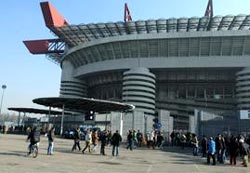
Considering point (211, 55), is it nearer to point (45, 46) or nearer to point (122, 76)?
point (122, 76)

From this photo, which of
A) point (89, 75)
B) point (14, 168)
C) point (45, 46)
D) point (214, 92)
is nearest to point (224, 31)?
point (214, 92)

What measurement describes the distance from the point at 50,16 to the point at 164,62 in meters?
32.5

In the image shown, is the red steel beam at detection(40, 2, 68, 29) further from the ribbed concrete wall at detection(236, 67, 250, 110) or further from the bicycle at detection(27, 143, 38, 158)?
the bicycle at detection(27, 143, 38, 158)

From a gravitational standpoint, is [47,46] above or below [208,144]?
above

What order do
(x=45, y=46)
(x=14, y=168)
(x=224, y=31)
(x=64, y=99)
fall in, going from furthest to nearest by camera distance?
(x=45, y=46) < (x=224, y=31) < (x=64, y=99) < (x=14, y=168)

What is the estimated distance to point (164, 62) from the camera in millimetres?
84812

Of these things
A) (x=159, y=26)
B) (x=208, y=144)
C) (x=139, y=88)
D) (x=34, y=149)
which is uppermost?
(x=159, y=26)

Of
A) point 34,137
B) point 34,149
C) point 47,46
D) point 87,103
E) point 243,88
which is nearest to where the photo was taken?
point 34,137

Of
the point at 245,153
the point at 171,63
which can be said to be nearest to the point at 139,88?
the point at 171,63

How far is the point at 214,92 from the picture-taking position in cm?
9375

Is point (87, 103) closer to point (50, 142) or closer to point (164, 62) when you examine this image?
point (50, 142)

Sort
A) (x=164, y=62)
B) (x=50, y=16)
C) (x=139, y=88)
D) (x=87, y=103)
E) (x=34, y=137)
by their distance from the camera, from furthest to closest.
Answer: (x=50, y=16)
(x=139, y=88)
(x=164, y=62)
(x=87, y=103)
(x=34, y=137)

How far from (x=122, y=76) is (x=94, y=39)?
38.0 ft

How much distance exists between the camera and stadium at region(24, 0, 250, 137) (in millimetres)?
80062
